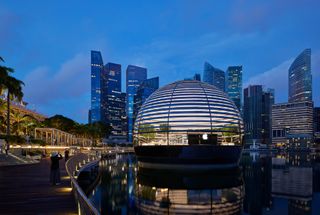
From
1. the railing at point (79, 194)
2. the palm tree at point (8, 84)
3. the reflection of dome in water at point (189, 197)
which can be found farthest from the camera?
the palm tree at point (8, 84)

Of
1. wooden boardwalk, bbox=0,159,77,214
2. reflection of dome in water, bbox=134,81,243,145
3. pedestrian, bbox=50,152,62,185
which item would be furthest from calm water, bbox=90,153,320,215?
reflection of dome in water, bbox=134,81,243,145

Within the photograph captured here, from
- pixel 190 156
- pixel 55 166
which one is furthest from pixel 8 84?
pixel 55 166

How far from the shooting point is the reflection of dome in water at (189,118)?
159 ft

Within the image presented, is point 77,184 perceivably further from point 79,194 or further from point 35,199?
point 35,199

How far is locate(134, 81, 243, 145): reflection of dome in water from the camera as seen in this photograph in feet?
159

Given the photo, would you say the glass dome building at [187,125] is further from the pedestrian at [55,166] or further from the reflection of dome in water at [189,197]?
the pedestrian at [55,166]

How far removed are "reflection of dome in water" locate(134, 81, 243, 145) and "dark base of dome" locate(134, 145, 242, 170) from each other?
4.55 meters

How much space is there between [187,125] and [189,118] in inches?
47.2

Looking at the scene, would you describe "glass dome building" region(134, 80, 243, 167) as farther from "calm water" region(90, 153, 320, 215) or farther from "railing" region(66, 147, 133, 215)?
"calm water" region(90, 153, 320, 215)

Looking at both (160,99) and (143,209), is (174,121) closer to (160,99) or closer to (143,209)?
(160,99)

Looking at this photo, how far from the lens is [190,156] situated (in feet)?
135

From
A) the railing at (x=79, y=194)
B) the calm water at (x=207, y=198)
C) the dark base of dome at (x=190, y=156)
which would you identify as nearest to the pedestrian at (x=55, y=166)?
the railing at (x=79, y=194)

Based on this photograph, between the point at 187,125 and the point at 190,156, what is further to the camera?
the point at 187,125

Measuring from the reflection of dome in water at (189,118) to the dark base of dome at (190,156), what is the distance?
4553 millimetres
